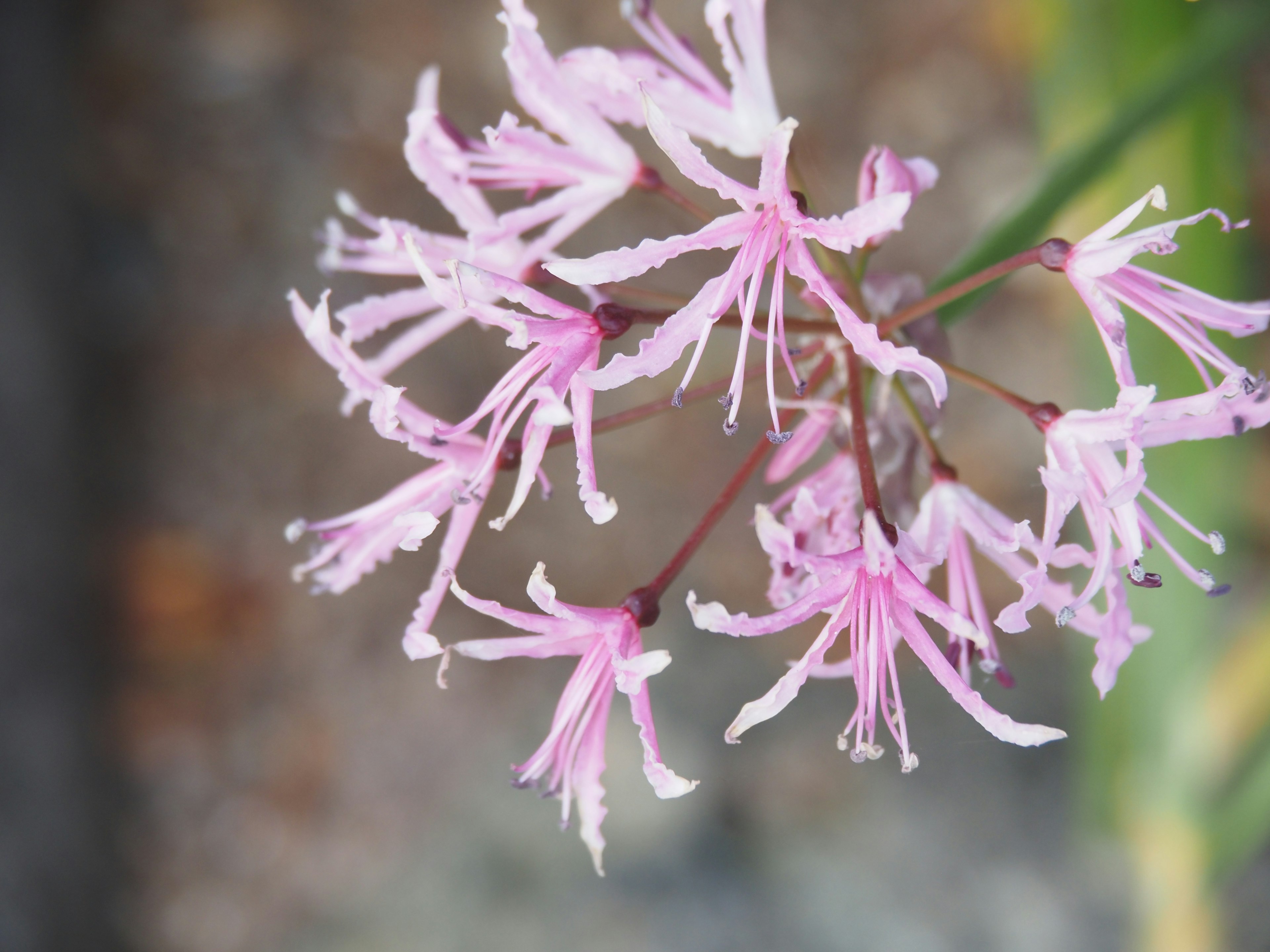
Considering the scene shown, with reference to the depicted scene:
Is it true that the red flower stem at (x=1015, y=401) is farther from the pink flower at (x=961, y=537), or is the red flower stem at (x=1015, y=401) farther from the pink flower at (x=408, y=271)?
the pink flower at (x=408, y=271)

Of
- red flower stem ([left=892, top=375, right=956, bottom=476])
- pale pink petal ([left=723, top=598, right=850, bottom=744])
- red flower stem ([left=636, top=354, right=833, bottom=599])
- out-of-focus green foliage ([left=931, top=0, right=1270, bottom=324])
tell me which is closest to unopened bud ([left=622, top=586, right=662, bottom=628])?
red flower stem ([left=636, top=354, right=833, bottom=599])

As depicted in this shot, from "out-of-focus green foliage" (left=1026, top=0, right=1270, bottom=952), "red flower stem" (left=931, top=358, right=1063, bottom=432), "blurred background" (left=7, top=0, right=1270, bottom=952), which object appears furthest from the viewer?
"blurred background" (left=7, top=0, right=1270, bottom=952)

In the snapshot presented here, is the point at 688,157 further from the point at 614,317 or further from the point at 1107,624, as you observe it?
the point at 1107,624

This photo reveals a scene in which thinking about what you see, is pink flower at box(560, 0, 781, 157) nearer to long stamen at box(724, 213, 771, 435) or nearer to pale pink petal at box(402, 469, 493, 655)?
long stamen at box(724, 213, 771, 435)

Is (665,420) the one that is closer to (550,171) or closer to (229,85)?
(229,85)

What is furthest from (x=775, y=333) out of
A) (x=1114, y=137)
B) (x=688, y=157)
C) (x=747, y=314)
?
(x=1114, y=137)

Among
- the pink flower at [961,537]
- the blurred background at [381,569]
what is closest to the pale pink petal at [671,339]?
the pink flower at [961,537]
